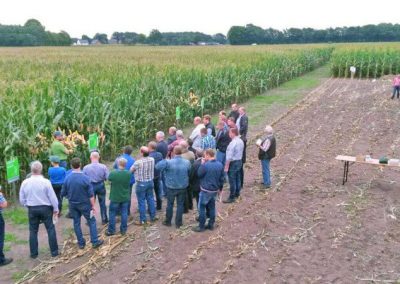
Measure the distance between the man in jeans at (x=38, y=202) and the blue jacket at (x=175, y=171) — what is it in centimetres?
221

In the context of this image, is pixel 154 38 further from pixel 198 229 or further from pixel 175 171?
pixel 198 229

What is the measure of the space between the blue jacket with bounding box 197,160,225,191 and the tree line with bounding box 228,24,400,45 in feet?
349

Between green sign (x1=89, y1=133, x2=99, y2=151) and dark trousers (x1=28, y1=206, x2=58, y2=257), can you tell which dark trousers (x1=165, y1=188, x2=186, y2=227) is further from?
green sign (x1=89, y1=133, x2=99, y2=151)

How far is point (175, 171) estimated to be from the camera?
364 inches

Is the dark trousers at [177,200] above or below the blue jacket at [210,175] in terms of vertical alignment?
below

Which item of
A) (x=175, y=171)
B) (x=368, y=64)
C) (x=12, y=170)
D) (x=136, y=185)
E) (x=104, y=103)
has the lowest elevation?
(x=136, y=185)

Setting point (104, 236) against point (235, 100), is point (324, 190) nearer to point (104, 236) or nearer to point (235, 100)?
point (104, 236)

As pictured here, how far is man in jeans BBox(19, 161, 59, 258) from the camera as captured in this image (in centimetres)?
795

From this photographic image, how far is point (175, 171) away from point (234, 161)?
1.99 meters

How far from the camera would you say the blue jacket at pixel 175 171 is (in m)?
9.24

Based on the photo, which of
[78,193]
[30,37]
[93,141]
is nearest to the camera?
[78,193]

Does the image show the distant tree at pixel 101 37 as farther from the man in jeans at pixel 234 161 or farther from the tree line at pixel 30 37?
the man in jeans at pixel 234 161

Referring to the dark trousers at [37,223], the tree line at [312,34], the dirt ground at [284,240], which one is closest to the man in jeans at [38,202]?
the dark trousers at [37,223]

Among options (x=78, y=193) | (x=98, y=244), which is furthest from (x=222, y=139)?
(x=78, y=193)
